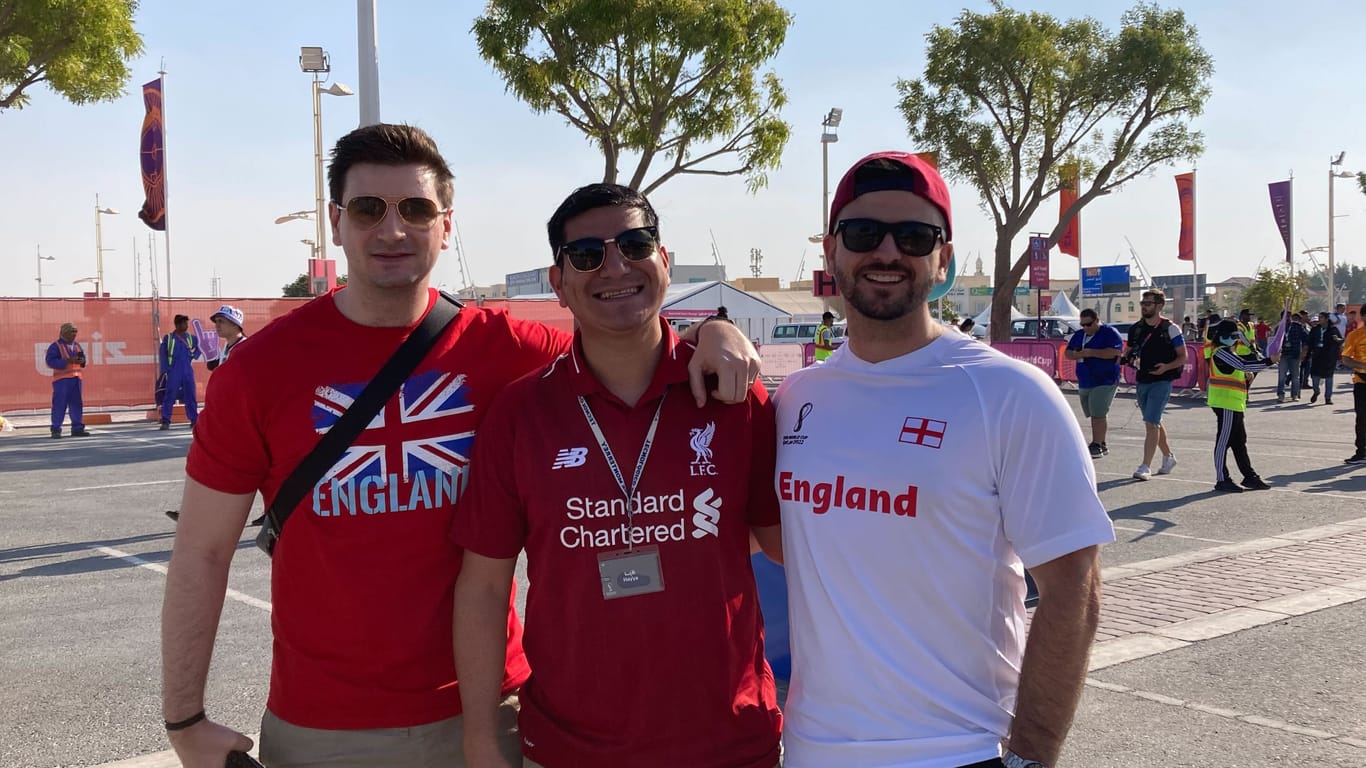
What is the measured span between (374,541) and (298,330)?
1.73 feet

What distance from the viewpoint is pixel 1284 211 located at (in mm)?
42188

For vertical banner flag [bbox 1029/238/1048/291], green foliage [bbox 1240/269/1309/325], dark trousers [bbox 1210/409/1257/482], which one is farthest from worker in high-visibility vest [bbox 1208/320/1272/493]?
green foliage [bbox 1240/269/1309/325]

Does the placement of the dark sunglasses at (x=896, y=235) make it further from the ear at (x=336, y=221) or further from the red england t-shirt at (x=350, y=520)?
the ear at (x=336, y=221)

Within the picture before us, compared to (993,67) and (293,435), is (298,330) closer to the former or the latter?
(293,435)

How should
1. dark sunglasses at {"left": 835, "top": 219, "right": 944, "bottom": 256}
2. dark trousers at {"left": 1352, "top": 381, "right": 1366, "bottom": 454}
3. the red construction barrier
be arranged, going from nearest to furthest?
dark sunglasses at {"left": 835, "top": 219, "right": 944, "bottom": 256}, dark trousers at {"left": 1352, "top": 381, "right": 1366, "bottom": 454}, the red construction barrier

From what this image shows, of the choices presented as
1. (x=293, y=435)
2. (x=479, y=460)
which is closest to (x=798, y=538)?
(x=479, y=460)

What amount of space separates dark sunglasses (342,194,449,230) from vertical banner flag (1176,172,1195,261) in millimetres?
37537

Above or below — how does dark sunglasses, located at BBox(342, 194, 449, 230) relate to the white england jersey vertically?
above

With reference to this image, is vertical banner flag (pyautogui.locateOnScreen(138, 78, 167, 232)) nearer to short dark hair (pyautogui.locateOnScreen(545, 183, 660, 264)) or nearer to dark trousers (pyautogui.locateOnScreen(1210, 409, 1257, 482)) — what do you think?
dark trousers (pyautogui.locateOnScreen(1210, 409, 1257, 482))

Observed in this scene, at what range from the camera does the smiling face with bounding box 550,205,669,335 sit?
7.91 feet


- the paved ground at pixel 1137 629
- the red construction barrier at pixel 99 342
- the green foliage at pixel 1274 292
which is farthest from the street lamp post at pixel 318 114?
the green foliage at pixel 1274 292

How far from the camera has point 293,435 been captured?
239 cm

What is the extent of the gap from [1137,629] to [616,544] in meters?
4.67

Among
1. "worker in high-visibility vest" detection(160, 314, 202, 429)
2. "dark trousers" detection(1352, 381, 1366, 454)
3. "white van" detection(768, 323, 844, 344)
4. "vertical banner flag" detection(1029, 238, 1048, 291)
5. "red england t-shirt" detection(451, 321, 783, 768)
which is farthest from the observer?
"white van" detection(768, 323, 844, 344)
